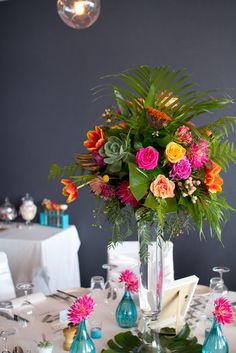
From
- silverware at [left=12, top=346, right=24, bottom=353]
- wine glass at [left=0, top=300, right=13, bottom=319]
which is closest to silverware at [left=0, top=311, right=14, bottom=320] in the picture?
wine glass at [left=0, top=300, right=13, bottom=319]

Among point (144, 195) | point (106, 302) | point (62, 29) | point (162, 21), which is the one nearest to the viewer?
point (144, 195)

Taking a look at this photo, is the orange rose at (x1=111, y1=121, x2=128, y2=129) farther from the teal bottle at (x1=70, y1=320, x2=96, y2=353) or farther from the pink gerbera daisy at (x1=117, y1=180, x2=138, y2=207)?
the teal bottle at (x1=70, y1=320, x2=96, y2=353)

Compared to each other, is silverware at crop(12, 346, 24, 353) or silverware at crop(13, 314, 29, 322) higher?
silverware at crop(13, 314, 29, 322)

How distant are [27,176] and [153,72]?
9.14 ft

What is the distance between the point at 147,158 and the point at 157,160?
4 centimetres

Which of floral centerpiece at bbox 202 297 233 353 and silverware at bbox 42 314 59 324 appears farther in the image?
silverware at bbox 42 314 59 324

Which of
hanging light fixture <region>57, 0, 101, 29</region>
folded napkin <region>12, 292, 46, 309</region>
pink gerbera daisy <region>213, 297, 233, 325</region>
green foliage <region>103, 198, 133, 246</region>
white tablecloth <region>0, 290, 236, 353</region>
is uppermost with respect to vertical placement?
hanging light fixture <region>57, 0, 101, 29</region>

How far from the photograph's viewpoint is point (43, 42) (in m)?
3.82

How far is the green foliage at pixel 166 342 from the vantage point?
4.80 feet

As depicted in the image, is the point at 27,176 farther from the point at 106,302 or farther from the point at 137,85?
the point at 137,85

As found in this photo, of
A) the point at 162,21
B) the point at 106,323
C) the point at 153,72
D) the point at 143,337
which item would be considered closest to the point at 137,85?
the point at 153,72

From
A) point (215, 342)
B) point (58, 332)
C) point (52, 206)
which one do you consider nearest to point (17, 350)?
point (58, 332)

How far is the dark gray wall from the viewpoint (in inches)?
132

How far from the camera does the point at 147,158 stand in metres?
1.25
